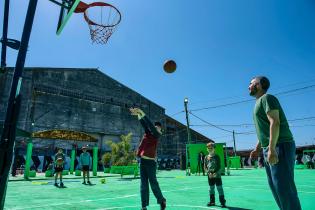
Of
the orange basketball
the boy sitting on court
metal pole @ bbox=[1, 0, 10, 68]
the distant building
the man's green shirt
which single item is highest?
the distant building

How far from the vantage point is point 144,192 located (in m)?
5.33

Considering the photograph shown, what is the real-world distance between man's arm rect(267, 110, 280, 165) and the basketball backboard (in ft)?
16.8

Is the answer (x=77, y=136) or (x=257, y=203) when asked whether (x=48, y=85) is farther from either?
(x=257, y=203)

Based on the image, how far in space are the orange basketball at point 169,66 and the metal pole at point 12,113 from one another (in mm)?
5718

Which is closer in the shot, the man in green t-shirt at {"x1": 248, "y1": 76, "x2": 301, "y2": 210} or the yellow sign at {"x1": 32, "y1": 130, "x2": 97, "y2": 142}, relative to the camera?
the man in green t-shirt at {"x1": 248, "y1": 76, "x2": 301, "y2": 210}

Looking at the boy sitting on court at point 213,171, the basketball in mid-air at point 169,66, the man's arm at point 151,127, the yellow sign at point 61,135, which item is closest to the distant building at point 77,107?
the yellow sign at point 61,135

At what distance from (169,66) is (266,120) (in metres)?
6.63

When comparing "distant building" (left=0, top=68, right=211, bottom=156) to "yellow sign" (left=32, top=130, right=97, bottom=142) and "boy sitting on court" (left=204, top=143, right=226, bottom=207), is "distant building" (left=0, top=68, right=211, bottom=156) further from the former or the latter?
"boy sitting on court" (left=204, top=143, right=226, bottom=207)

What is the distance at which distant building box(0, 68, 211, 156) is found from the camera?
31489 mm

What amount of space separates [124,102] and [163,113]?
8.29 metres

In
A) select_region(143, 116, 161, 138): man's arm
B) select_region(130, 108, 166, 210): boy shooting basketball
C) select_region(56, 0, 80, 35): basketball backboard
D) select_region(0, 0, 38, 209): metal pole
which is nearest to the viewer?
select_region(0, 0, 38, 209): metal pole

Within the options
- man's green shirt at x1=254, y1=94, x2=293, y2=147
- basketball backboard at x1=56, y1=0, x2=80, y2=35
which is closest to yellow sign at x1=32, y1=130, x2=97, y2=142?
basketball backboard at x1=56, y1=0, x2=80, y2=35

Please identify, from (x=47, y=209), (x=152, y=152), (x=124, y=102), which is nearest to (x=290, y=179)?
(x=152, y=152)

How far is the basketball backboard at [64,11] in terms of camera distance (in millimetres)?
6461
